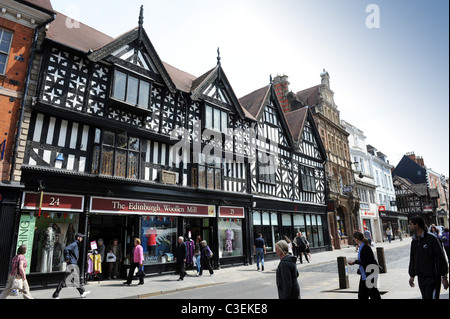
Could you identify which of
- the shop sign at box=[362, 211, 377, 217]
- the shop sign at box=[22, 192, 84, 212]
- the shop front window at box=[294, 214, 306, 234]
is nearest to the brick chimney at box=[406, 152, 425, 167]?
the shop sign at box=[362, 211, 377, 217]

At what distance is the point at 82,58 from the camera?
11617 mm

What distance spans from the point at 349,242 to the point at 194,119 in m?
22.0

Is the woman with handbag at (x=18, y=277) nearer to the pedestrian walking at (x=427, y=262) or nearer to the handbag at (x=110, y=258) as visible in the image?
the handbag at (x=110, y=258)

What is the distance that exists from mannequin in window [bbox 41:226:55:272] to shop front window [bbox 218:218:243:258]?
27.3 feet

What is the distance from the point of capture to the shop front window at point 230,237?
1582 centimetres

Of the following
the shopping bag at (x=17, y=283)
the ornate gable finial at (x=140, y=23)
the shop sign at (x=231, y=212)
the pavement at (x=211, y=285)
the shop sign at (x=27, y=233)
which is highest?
the ornate gable finial at (x=140, y=23)

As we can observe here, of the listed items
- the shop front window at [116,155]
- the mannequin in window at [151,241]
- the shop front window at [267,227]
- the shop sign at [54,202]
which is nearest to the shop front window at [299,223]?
the shop front window at [267,227]

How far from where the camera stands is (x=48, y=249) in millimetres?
10125

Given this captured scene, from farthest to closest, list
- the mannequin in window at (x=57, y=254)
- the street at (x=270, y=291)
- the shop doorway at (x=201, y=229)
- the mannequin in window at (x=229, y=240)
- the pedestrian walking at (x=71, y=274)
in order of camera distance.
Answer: the mannequin in window at (x=229, y=240), the shop doorway at (x=201, y=229), the mannequin in window at (x=57, y=254), the pedestrian walking at (x=71, y=274), the street at (x=270, y=291)

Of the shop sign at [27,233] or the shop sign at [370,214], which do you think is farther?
the shop sign at [370,214]

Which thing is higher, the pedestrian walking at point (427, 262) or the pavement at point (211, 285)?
the pedestrian walking at point (427, 262)

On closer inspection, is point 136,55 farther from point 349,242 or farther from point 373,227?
point 373,227

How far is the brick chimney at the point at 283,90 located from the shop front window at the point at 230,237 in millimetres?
17346

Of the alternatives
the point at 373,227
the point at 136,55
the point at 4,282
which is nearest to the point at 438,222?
the point at 373,227
